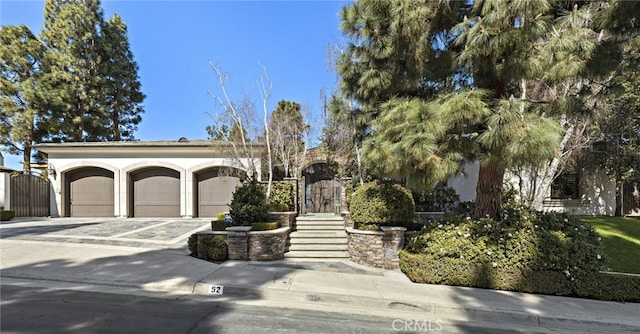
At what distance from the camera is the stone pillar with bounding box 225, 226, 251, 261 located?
7598mm

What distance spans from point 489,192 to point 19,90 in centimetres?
2440

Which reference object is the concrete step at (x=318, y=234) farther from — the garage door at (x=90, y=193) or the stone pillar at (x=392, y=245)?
the garage door at (x=90, y=193)

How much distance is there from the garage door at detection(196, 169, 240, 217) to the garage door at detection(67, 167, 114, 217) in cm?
473

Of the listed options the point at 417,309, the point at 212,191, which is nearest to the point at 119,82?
the point at 212,191

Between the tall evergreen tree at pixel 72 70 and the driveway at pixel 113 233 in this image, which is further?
the tall evergreen tree at pixel 72 70

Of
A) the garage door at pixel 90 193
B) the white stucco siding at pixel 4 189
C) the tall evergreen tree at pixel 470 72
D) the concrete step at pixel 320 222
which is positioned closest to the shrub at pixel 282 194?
the concrete step at pixel 320 222

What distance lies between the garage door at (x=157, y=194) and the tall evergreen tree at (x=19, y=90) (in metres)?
7.35

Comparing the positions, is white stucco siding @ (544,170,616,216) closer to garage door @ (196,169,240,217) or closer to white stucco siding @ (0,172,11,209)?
garage door @ (196,169,240,217)

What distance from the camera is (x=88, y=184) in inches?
582

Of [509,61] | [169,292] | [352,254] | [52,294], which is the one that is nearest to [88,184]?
[52,294]

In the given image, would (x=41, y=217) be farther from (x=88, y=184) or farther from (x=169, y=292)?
(x=169, y=292)

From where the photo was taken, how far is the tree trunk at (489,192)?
6.46m

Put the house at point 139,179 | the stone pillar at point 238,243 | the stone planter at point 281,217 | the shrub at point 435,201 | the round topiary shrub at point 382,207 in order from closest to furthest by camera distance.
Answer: the stone pillar at point 238,243
the round topiary shrub at point 382,207
the shrub at point 435,201
the stone planter at point 281,217
the house at point 139,179

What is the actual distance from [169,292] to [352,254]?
460 centimetres
